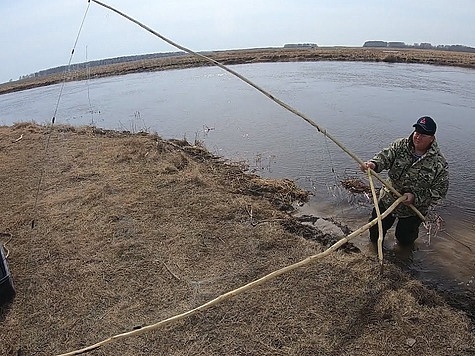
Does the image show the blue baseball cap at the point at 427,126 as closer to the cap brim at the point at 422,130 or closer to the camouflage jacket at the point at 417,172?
the cap brim at the point at 422,130

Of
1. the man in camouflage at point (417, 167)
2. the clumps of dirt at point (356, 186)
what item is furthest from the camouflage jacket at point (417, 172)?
the clumps of dirt at point (356, 186)

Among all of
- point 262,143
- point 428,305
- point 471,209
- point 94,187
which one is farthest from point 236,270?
point 262,143

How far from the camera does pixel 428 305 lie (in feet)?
13.9

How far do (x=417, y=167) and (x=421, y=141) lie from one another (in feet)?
1.04

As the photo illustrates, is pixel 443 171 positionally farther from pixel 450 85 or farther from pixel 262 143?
pixel 450 85

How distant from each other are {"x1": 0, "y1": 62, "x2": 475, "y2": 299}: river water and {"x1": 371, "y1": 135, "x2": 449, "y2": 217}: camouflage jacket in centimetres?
113

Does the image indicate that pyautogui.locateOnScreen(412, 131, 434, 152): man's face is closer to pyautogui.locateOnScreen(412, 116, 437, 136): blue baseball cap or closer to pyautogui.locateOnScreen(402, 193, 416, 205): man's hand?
pyautogui.locateOnScreen(412, 116, 437, 136): blue baseball cap

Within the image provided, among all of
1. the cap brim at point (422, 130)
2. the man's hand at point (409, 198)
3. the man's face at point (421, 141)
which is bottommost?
the man's hand at point (409, 198)

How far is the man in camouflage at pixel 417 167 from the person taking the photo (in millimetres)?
4578

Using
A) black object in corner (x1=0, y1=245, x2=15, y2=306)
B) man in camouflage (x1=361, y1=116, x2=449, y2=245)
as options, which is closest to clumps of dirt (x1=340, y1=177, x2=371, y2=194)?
man in camouflage (x1=361, y1=116, x2=449, y2=245)

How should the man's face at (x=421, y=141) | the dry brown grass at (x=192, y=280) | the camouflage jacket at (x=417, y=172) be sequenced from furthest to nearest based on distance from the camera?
the camouflage jacket at (x=417, y=172) < the man's face at (x=421, y=141) < the dry brown grass at (x=192, y=280)

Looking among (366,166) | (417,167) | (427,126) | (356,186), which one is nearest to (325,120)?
(356,186)

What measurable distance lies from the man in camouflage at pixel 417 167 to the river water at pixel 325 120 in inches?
44.6

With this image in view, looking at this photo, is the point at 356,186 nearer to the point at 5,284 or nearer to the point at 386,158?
the point at 386,158
